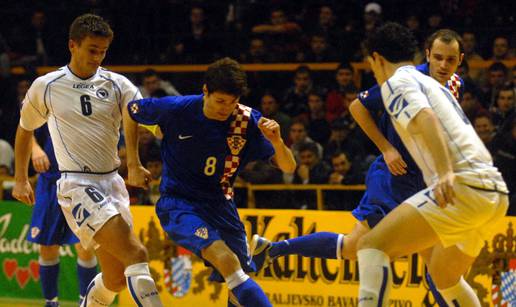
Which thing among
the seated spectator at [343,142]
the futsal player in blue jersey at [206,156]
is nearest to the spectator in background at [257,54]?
the seated spectator at [343,142]

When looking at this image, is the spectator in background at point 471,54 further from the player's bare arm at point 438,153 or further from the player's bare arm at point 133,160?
the player's bare arm at point 438,153

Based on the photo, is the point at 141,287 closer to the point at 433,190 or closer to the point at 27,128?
the point at 27,128

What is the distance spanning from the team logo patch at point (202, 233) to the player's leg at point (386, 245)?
116 cm

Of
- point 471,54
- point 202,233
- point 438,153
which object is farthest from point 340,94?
point 438,153

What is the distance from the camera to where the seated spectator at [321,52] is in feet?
45.9

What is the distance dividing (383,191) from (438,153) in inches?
73.6

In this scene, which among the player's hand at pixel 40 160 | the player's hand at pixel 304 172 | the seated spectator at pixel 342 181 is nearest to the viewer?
the player's hand at pixel 40 160

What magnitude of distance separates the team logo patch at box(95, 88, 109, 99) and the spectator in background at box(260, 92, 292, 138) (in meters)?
5.66

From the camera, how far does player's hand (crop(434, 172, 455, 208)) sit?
18.4ft

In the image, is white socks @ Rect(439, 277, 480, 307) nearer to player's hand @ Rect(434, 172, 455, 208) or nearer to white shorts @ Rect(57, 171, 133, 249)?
player's hand @ Rect(434, 172, 455, 208)

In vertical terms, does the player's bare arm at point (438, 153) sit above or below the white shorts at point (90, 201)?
above

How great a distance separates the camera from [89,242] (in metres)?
7.09

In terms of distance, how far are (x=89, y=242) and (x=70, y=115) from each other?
0.90 meters

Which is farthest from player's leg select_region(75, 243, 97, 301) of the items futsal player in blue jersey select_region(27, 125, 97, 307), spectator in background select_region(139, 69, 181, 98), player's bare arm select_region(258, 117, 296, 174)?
spectator in background select_region(139, 69, 181, 98)
